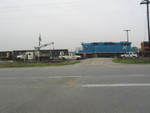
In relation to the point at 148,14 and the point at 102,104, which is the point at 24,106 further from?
the point at 148,14

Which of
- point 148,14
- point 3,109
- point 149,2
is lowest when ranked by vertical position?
point 3,109

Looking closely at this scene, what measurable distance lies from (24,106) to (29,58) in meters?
34.9

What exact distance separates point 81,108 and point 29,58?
35.8 m

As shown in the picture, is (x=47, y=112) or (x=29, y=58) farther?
(x=29, y=58)

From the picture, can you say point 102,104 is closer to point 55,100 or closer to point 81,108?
point 81,108

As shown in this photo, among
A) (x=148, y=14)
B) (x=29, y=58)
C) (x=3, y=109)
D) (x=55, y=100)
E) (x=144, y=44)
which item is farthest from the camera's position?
(x=144, y=44)

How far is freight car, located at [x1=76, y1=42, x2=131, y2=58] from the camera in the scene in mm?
40875

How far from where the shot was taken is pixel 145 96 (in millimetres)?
5312

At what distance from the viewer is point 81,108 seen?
14.0 feet

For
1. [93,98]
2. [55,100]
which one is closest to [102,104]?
[93,98]

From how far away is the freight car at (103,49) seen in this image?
40.9m

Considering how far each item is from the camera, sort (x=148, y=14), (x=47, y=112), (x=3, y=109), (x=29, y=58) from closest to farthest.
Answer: (x=47, y=112) < (x=3, y=109) < (x=148, y=14) < (x=29, y=58)

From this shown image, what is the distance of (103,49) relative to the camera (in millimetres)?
41094

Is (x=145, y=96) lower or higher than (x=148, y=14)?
lower
